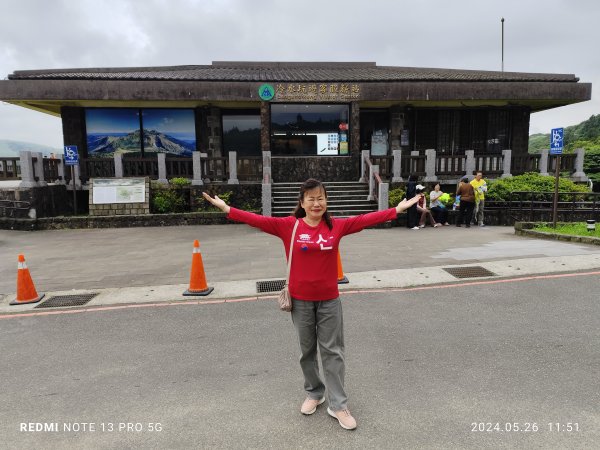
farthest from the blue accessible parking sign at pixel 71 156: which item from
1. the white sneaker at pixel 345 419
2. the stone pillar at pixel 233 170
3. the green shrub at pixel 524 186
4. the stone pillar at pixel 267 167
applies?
the green shrub at pixel 524 186

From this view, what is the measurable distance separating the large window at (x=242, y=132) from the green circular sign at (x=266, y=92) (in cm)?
214

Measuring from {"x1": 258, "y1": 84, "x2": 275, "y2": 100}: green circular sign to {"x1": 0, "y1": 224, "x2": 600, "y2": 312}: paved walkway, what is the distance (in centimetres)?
598

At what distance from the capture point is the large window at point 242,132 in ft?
57.6

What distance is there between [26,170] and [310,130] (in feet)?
35.0

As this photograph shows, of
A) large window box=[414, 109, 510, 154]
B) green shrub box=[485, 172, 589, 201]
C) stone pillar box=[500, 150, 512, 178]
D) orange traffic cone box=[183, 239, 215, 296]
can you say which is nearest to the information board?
orange traffic cone box=[183, 239, 215, 296]

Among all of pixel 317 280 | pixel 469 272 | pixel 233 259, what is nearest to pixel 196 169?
pixel 233 259

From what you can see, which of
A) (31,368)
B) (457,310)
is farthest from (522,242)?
(31,368)

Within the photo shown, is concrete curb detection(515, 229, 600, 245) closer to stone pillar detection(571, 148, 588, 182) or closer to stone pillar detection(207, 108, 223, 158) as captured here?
stone pillar detection(571, 148, 588, 182)

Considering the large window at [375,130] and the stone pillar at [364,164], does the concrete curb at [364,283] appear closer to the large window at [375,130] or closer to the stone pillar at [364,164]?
the stone pillar at [364,164]

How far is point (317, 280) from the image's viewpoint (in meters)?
3.01

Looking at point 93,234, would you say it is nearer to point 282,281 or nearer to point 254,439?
point 282,281

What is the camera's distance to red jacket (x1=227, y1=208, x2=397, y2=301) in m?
3.01

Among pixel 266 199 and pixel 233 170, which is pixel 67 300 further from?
pixel 233 170

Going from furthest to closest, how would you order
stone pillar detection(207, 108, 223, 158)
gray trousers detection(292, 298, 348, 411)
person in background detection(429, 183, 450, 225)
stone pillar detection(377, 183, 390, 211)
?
stone pillar detection(207, 108, 223, 158) → stone pillar detection(377, 183, 390, 211) → person in background detection(429, 183, 450, 225) → gray trousers detection(292, 298, 348, 411)
